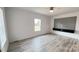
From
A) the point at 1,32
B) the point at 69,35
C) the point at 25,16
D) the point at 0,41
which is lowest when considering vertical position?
the point at 69,35

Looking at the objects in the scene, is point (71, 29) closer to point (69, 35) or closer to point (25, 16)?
point (69, 35)

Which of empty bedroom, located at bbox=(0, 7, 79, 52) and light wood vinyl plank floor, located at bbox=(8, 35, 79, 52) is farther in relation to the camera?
empty bedroom, located at bbox=(0, 7, 79, 52)

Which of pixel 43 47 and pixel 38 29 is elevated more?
pixel 38 29

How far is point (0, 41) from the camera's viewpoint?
7.68 feet

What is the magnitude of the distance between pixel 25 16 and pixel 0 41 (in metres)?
2.82

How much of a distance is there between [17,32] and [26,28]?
0.84 meters

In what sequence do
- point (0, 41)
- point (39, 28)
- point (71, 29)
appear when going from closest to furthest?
point (0, 41) → point (71, 29) → point (39, 28)

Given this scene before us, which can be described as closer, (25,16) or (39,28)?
(25,16)

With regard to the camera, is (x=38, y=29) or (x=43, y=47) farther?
(x=38, y=29)

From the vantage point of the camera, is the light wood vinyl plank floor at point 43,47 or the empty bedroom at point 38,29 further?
the empty bedroom at point 38,29
